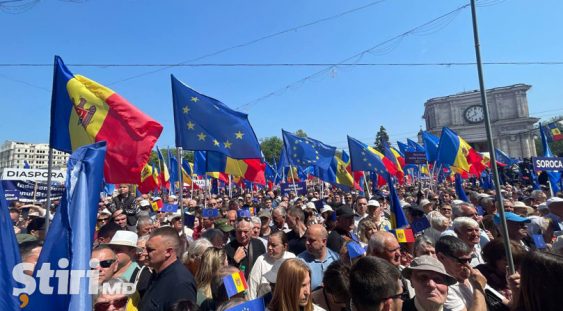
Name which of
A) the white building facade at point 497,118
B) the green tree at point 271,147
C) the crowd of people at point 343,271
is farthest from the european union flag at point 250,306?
the green tree at point 271,147

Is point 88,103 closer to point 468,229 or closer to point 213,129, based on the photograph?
point 213,129

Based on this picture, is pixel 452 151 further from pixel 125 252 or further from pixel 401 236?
pixel 125 252

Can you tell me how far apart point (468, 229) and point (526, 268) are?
3.09 metres

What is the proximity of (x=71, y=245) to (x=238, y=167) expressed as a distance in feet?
29.4

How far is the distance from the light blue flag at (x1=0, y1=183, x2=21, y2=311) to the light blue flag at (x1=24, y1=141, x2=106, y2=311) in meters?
0.15

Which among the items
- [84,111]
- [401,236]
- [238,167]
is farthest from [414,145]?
[84,111]

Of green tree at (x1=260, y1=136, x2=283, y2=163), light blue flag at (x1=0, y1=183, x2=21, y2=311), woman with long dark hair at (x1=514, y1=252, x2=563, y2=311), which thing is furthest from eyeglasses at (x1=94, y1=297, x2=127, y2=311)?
green tree at (x1=260, y1=136, x2=283, y2=163)

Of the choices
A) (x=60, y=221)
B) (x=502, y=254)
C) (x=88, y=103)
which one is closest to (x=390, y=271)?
(x=502, y=254)

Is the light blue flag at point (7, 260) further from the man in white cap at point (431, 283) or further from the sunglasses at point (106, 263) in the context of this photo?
the man in white cap at point (431, 283)

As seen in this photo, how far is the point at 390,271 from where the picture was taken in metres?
2.51

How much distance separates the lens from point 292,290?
9.52 ft

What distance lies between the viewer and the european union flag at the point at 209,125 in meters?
7.11

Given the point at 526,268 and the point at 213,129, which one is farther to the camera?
the point at 213,129

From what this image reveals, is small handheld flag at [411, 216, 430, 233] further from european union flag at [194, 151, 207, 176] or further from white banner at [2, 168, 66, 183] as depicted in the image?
european union flag at [194, 151, 207, 176]
